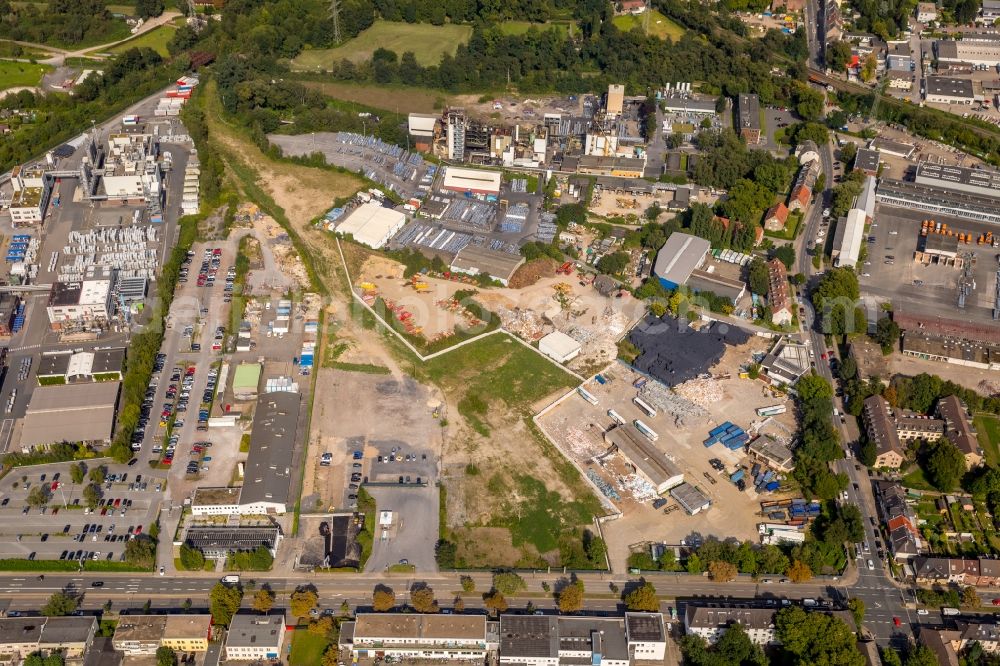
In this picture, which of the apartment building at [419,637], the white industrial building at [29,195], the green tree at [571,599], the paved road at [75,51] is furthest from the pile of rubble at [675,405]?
the paved road at [75,51]

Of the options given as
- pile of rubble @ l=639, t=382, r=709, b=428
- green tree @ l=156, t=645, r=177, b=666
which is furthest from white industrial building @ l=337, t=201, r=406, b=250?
green tree @ l=156, t=645, r=177, b=666

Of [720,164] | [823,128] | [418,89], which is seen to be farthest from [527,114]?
[823,128]

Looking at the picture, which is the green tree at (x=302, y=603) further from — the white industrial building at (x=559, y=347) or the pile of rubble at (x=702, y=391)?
the pile of rubble at (x=702, y=391)

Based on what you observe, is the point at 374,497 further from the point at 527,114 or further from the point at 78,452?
the point at 527,114

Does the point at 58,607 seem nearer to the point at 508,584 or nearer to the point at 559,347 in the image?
the point at 508,584

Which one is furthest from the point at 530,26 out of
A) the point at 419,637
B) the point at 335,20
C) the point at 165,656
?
the point at 165,656

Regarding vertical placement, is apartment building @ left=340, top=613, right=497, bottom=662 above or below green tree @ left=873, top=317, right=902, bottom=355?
below

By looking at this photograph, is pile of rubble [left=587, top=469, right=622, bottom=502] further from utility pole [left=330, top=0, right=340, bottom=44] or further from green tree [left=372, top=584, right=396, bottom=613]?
utility pole [left=330, top=0, right=340, bottom=44]
